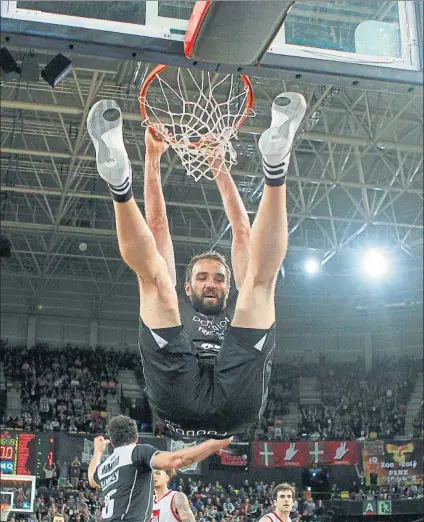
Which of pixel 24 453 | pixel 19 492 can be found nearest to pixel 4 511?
A: pixel 19 492

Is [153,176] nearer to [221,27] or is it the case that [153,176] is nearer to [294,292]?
[221,27]

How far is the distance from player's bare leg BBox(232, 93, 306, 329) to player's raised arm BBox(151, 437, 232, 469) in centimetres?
96

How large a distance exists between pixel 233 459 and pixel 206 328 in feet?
68.5

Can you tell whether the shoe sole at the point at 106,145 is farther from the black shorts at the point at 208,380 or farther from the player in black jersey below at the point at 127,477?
the player in black jersey below at the point at 127,477

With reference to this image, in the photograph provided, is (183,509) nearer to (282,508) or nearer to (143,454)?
(282,508)

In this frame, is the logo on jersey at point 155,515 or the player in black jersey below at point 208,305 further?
the logo on jersey at point 155,515

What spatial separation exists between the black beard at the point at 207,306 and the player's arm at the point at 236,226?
0.33 m

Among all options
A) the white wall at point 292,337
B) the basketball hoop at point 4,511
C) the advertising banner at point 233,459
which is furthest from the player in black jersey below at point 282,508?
the white wall at point 292,337

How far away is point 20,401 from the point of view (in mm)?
29656

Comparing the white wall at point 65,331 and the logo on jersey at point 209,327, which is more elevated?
the white wall at point 65,331

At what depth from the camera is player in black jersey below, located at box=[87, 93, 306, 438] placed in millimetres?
4684

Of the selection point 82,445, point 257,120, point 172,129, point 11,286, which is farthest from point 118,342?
point 172,129

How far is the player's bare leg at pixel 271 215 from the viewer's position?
4625 millimetres

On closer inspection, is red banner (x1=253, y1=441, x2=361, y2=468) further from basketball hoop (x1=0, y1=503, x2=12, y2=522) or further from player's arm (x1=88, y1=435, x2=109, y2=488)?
player's arm (x1=88, y1=435, x2=109, y2=488)
